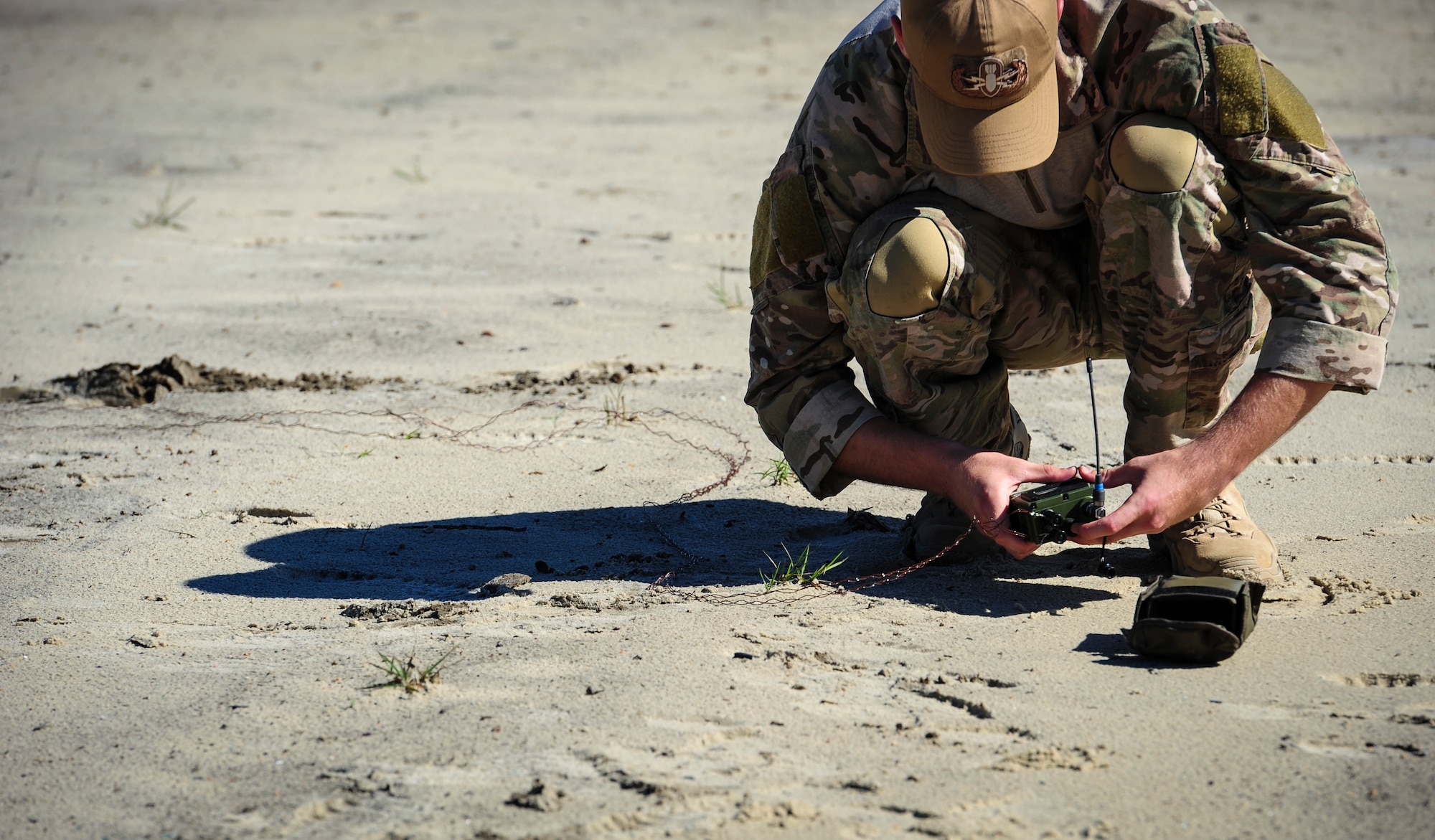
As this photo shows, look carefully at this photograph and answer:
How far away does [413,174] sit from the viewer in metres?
6.27

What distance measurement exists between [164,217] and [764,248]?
3706 mm

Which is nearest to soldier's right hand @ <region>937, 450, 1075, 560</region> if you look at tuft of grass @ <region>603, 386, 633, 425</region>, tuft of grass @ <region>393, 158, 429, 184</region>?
tuft of grass @ <region>603, 386, 633, 425</region>

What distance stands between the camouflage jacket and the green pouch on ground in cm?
35

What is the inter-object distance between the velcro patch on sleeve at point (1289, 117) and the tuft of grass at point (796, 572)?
1.02m

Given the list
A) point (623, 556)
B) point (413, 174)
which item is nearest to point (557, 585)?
point (623, 556)

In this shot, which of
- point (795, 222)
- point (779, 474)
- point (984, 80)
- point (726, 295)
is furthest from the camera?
point (726, 295)

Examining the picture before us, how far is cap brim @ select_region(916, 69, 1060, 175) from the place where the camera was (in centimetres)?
204

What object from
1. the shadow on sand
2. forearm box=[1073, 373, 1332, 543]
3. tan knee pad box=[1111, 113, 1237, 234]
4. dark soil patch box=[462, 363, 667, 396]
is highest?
tan knee pad box=[1111, 113, 1237, 234]

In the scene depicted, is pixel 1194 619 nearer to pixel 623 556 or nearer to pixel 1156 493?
pixel 1156 493

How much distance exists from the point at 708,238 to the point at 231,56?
21.0ft

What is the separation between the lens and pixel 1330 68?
28.2ft

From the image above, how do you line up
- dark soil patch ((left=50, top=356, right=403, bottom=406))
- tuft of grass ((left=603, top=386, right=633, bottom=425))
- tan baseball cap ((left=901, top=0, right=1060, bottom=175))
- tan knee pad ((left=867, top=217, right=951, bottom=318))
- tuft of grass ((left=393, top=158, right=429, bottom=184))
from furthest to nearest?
tuft of grass ((left=393, top=158, right=429, bottom=184)), dark soil patch ((left=50, top=356, right=403, bottom=406)), tuft of grass ((left=603, top=386, right=633, bottom=425)), tan knee pad ((left=867, top=217, right=951, bottom=318)), tan baseball cap ((left=901, top=0, right=1060, bottom=175))

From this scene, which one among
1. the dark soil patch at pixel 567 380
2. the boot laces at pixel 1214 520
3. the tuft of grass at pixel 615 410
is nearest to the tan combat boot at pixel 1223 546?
the boot laces at pixel 1214 520

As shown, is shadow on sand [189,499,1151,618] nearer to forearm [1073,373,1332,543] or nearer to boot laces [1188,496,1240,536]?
boot laces [1188,496,1240,536]
